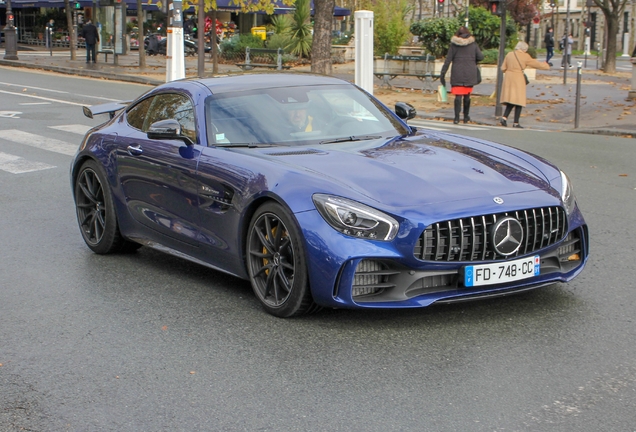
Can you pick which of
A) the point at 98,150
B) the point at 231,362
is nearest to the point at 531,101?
the point at 98,150

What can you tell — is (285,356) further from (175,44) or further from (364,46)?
(175,44)

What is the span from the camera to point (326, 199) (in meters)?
5.20

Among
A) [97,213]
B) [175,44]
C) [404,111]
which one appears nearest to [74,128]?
[175,44]

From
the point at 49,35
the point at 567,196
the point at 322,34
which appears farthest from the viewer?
the point at 49,35

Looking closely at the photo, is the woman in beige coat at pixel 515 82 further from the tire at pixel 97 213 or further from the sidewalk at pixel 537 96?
the tire at pixel 97 213

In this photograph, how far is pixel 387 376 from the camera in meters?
4.60

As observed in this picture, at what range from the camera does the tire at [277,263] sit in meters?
5.28

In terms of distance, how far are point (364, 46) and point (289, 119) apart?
580 inches

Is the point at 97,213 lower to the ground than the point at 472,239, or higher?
lower

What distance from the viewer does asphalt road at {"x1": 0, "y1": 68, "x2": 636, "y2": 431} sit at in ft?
13.6

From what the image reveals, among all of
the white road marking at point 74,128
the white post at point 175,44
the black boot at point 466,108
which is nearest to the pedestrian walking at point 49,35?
the white post at point 175,44

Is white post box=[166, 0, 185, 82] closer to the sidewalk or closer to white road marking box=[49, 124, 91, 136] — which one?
the sidewalk

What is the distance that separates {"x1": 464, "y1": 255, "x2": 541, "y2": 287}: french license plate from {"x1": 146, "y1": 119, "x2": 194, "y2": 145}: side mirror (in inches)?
85.3

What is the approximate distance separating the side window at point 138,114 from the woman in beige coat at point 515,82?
1275 cm
